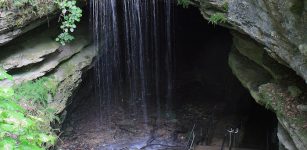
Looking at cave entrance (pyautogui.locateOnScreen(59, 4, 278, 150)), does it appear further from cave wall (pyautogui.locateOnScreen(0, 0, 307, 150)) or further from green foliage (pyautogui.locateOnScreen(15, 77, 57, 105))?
green foliage (pyautogui.locateOnScreen(15, 77, 57, 105))

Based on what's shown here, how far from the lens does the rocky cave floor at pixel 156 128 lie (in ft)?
27.9

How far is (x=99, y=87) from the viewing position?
394 inches

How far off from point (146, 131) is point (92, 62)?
1990 millimetres

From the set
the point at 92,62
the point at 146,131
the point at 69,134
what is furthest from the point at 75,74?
the point at 146,131

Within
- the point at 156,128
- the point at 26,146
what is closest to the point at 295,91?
the point at 26,146

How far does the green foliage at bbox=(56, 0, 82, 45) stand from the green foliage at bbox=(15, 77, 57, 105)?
0.86m

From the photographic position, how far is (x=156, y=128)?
365 inches

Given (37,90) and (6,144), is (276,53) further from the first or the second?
(37,90)

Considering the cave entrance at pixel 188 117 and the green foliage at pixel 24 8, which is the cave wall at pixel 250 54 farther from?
the cave entrance at pixel 188 117

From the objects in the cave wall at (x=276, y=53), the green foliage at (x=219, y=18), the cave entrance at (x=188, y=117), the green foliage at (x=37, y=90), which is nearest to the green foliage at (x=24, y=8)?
the green foliage at (x=37, y=90)

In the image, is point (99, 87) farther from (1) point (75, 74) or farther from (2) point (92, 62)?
(1) point (75, 74)

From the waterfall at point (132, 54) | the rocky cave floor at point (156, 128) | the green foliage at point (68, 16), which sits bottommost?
the rocky cave floor at point (156, 128)

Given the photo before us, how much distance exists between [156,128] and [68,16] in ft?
10.8

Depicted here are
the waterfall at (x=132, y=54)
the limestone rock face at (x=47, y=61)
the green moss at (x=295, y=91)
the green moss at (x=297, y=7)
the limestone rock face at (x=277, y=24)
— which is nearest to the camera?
the green moss at (x=297, y=7)
